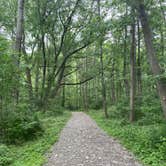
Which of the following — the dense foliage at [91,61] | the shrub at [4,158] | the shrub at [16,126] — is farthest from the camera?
the shrub at [16,126]

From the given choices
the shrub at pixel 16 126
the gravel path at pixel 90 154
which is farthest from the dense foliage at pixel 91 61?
the gravel path at pixel 90 154

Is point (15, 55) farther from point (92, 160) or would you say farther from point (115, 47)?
point (115, 47)

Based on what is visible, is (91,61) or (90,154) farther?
(91,61)

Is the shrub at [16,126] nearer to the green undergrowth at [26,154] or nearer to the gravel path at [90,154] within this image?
the green undergrowth at [26,154]

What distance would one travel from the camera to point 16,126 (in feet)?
24.2

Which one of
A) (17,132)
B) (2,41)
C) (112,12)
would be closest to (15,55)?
(2,41)

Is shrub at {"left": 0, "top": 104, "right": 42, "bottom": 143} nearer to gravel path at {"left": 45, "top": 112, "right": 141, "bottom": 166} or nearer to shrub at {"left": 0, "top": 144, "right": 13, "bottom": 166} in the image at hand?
gravel path at {"left": 45, "top": 112, "right": 141, "bottom": 166}

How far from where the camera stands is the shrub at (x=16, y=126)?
23.6ft

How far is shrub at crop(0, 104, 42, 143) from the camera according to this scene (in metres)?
7.20

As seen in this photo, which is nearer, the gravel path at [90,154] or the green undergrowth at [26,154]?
the gravel path at [90,154]

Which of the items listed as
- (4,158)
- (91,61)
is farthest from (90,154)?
(91,61)

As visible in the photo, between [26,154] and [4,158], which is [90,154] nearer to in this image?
[26,154]

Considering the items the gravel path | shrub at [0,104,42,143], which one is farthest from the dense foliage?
the gravel path

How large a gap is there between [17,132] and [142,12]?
5.96 metres
